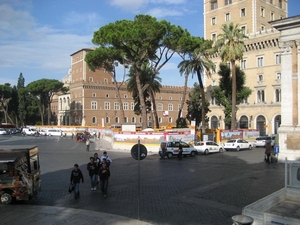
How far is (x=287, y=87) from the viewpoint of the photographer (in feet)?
75.6

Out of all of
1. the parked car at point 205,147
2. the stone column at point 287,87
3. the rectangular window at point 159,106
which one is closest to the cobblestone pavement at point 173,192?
the stone column at point 287,87

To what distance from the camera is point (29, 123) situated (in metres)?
94.0

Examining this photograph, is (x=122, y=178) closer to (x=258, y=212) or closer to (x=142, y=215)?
(x=142, y=215)

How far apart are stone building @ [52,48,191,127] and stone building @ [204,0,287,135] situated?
94.2ft

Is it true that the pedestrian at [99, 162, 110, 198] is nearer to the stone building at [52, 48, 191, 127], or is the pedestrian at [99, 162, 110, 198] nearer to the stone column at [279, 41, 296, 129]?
the stone column at [279, 41, 296, 129]

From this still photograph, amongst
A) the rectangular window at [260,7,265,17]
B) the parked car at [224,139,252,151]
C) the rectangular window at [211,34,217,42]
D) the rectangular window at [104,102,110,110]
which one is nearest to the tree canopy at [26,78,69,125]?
the rectangular window at [104,102,110,110]

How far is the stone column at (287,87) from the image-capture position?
22.9m

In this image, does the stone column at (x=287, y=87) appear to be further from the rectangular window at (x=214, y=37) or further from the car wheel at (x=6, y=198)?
the rectangular window at (x=214, y=37)

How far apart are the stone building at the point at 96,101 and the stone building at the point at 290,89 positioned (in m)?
56.0

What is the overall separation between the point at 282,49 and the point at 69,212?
19.7 m

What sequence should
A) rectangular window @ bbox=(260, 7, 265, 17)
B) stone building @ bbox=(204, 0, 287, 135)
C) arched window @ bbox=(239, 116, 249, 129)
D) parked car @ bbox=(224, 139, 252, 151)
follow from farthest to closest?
rectangular window @ bbox=(260, 7, 265, 17)
arched window @ bbox=(239, 116, 249, 129)
stone building @ bbox=(204, 0, 287, 135)
parked car @ bbox=(224, 139, 252, 151)

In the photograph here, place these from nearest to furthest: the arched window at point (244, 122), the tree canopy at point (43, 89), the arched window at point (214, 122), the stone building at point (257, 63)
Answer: the stone building at point (257, 63) < the arched window at point (244, 122) < the arched window at point (214, 122) < the tree canopy at point (43, 89)

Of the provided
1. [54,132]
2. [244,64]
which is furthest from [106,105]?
[244,64]

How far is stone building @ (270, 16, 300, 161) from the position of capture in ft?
74.1
